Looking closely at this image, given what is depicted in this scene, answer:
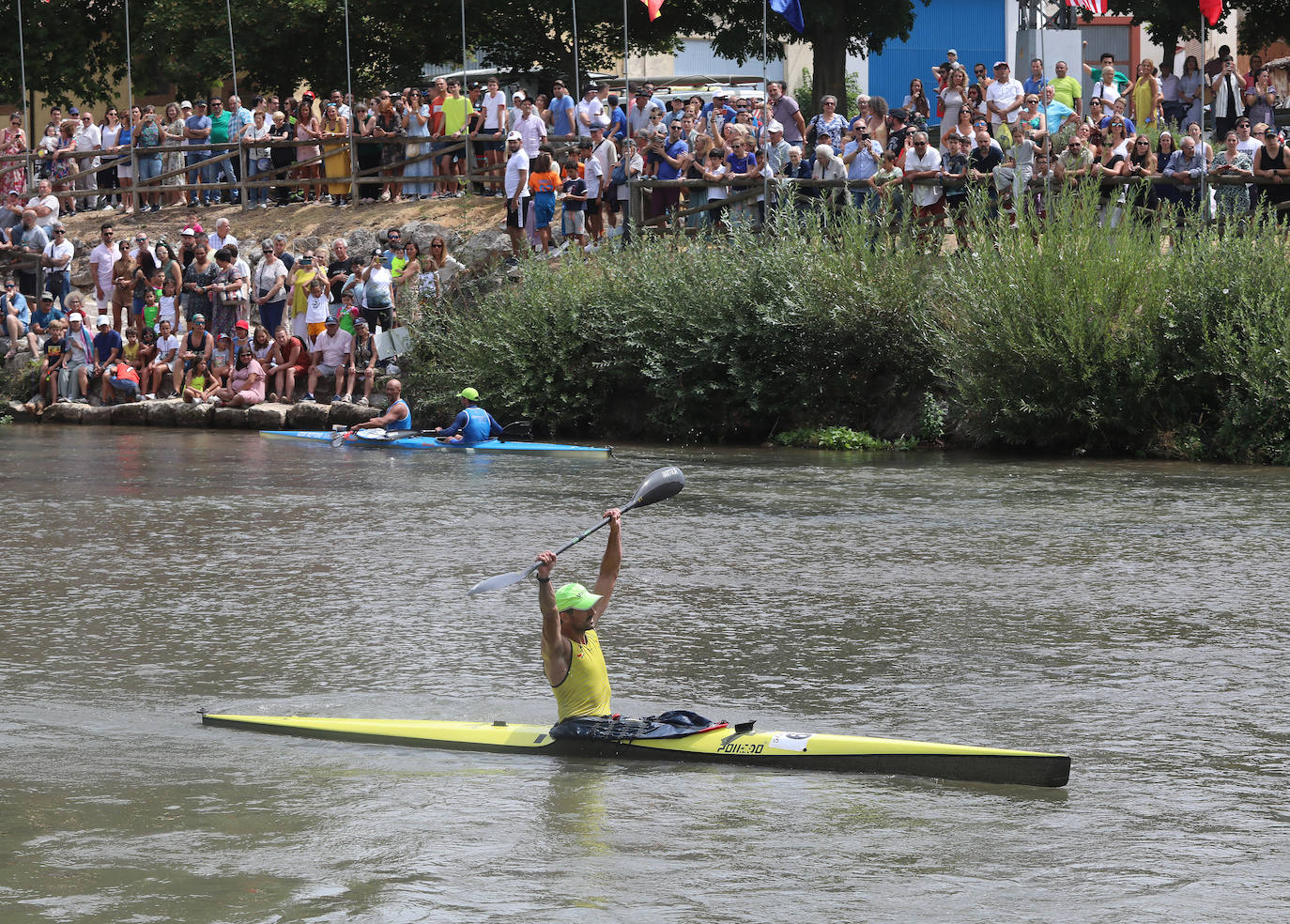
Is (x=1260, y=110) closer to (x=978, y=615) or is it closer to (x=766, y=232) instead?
(x=766, y=232)

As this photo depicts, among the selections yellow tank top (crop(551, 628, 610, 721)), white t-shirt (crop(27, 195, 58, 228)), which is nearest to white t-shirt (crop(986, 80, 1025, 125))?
yellow tank top (crop(551, 628, 610, 721))

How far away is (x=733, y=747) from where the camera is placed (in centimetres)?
880

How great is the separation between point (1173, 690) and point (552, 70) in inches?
1170

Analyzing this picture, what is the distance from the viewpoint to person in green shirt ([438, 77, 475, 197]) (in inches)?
1105

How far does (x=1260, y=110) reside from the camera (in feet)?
71.9

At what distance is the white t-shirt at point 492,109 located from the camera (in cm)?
2777

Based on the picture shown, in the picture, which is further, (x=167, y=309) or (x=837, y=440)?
(x=167, y=309)

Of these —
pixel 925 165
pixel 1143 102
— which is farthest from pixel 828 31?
pixel 925 165

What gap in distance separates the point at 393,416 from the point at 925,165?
26.3 feet

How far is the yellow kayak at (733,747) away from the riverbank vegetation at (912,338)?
1310 centimetres

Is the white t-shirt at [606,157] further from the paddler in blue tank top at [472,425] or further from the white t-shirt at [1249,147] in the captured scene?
the white t-shirt at [1249,147]

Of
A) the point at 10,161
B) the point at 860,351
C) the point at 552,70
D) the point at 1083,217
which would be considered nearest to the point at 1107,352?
the point at 1083,217

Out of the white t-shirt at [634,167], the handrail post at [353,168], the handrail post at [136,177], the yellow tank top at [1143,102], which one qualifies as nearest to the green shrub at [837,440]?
the white t-shirt at [634,167]

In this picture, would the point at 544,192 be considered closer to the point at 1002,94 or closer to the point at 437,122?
the point at 437,122
